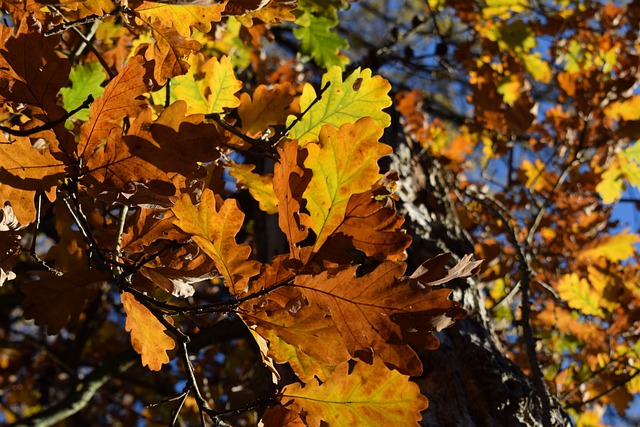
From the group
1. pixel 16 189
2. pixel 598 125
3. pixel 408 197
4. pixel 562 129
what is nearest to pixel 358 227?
pixel 16 189

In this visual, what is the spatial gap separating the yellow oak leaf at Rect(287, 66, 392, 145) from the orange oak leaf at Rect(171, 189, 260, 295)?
286 millimetres

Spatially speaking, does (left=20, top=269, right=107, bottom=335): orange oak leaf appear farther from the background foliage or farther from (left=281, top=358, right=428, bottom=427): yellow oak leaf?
(left=281, top=358, right=428, bottom=427): yellow oak leaf

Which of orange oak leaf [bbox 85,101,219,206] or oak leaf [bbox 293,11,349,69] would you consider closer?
orange oak leaf [bbox 85,101,219,206]

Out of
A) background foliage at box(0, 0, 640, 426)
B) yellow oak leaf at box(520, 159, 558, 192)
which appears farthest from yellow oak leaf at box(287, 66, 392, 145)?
yellow oak leaf at box(520, 159, 558, 192)

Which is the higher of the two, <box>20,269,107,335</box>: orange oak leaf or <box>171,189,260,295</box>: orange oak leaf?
<box>171,189,260,295</box>: orange oak leaf

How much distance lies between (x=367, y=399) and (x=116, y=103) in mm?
575

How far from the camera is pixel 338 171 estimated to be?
85cm

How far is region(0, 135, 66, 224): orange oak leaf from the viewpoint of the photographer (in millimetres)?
812

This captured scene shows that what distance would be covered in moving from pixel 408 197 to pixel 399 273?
1.26 meters

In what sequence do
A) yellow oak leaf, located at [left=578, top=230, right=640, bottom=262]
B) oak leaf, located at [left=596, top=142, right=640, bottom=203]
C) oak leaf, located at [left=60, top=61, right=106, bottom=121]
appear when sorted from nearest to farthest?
oak leaf, located at [left=60, top=61, right=106, bottom=121]
oak leaf, located at [left=596, top=142, right=640, bottom=203]
yellow oak leaf, located at [left=578, top=230, right=640, bottom=262]

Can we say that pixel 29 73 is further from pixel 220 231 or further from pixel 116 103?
pixel 220 231

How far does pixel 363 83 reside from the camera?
1.06m

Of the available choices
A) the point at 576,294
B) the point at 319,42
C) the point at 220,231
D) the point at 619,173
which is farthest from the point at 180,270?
the point at 619,173

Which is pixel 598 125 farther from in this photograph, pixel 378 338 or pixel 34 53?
pixel 34 53
